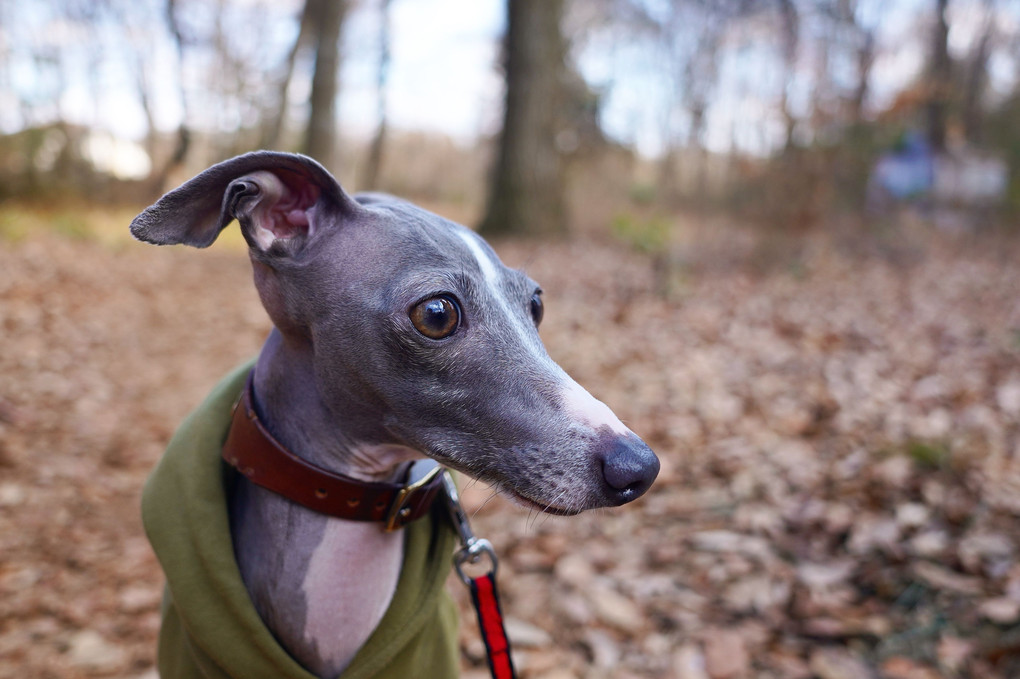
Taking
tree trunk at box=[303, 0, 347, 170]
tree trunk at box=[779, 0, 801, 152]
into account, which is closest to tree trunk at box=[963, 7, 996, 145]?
tree trunk at box=[779, 0, 801, 152]

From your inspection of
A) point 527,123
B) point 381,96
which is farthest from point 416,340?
point 381,96

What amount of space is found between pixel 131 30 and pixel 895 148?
16.9m

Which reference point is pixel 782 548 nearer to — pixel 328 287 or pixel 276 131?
pixel 328 287

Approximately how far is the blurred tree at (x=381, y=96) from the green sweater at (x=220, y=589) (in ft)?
66.0

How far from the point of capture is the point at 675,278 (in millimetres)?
8219

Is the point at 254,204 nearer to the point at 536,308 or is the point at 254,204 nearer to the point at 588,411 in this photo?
the point at 536,308

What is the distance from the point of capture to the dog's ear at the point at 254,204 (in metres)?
1.50

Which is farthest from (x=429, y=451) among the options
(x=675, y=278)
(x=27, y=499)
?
(x=675, y=278)

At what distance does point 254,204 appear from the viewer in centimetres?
155

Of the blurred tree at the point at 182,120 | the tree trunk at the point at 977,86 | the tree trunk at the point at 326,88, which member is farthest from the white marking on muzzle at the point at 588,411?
the tree trunk at the point at 977,86

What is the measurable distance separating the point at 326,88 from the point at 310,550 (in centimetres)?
1262

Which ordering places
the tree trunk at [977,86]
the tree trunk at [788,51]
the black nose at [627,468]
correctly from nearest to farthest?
the black nose at [627,468], the tree trunk at [788,51], the tree trunk at [977,86]

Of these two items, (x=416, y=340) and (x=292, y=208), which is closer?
(x=416, y=340)

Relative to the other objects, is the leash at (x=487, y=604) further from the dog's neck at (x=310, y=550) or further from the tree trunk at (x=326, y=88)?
the tree trunk at (x=326, y=88)
